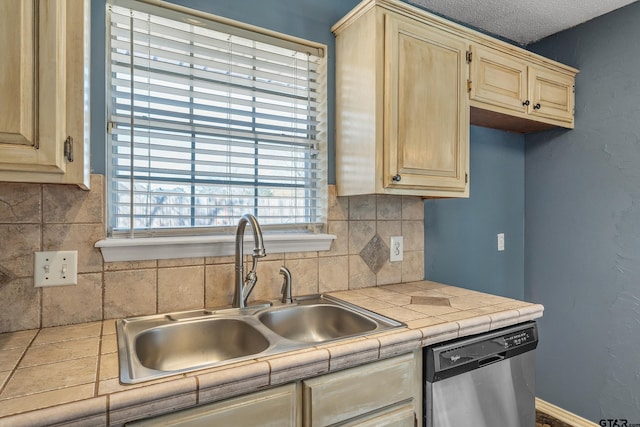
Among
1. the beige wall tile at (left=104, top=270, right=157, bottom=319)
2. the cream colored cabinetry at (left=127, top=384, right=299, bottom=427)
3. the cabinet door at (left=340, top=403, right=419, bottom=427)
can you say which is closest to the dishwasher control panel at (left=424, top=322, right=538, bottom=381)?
the cabinet door at (left=340, top=403, right=419, bottom=427)

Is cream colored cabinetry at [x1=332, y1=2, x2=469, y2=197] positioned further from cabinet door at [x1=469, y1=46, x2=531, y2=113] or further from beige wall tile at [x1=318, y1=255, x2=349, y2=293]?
beige wall tile at [x1=318, y1=255, x2=349, y2=293]

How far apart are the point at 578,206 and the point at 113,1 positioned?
2.60 metres

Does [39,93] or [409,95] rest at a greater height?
[409,95]

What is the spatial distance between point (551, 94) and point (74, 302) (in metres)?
2.56

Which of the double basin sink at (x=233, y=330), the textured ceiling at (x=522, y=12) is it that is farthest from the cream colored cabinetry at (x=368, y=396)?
the textured ceiling at (x=522, y=12)

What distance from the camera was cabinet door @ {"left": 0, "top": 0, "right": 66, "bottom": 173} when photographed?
32.9 inches

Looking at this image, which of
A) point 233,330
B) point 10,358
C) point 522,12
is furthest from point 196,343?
point 522,12

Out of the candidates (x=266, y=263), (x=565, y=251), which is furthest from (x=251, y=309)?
(x=565, y=251)

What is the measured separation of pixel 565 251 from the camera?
2244mm

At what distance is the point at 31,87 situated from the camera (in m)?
0.87

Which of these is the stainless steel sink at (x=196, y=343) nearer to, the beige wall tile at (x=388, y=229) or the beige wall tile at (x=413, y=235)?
the beige wall tile at (x=388, y=229)

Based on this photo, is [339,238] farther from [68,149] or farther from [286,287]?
[68,149]

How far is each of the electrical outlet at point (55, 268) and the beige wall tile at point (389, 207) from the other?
1.31m

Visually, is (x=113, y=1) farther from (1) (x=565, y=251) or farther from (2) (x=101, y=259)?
(1) (x=565, y=251)
